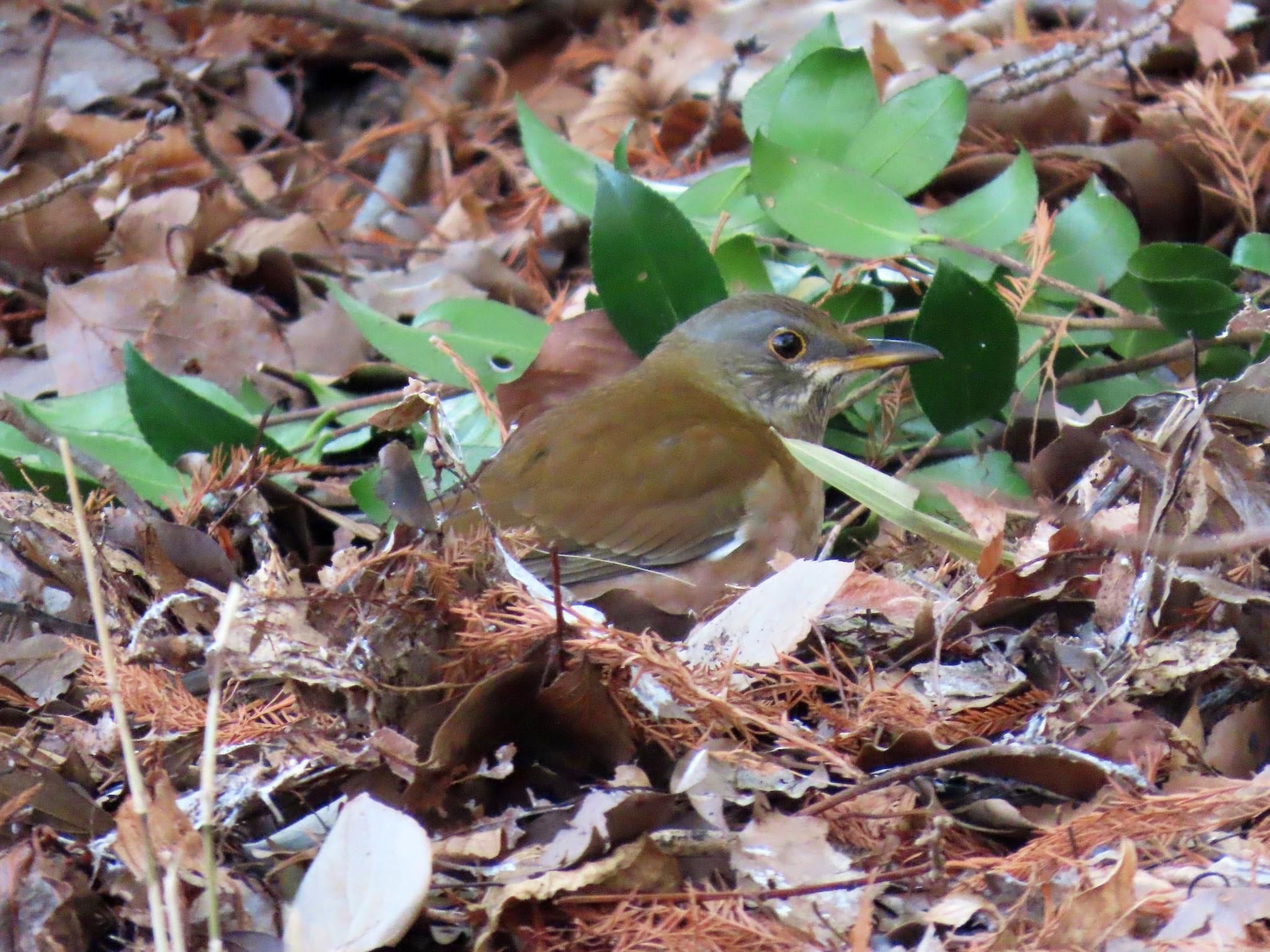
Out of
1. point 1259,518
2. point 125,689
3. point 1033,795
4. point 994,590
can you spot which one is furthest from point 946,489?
point 125,689

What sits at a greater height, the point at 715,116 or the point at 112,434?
the point at 715,116

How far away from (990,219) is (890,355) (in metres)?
0.66

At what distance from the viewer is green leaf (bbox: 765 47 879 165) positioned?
481 cm

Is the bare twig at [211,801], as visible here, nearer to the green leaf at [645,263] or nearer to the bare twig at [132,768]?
the bare twig at [132,768]

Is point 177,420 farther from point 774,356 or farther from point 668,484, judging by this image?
point 774,356

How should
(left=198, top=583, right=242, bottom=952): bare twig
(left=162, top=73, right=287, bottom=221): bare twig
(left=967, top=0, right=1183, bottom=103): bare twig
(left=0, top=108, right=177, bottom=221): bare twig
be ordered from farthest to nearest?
(left=162, top=73, right=287, bottom=221): bare twig, (left=967, top=0, right=1183, bottom=103): bare twig, (left=0, top=108, right=177, bottom=221): bare twig, (left=198, top=583, right=242, bottom=952): bare twig

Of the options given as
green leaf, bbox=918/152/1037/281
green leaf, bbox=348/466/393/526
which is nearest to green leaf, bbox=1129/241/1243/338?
green leaf, bbox=918/152/1037/281

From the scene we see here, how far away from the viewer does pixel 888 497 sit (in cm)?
346

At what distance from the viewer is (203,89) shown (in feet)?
21.7

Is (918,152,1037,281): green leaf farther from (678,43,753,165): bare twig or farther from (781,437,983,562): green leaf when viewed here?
(678,43,753,165): bare twig

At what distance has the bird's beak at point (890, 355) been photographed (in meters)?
4.23

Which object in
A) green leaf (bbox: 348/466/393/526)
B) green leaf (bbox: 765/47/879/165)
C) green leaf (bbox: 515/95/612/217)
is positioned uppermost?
green leaf (bbox: 765/47/879/165)

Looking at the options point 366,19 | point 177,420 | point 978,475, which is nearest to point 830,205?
point 978,475

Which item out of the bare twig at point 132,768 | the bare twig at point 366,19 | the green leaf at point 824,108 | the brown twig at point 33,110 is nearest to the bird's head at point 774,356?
the green leaf at point 824,108
